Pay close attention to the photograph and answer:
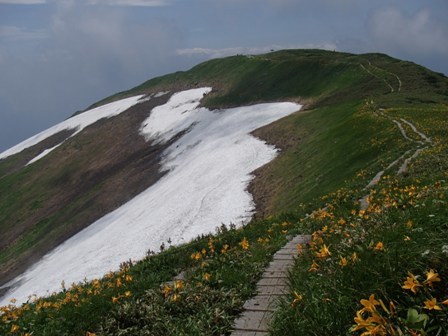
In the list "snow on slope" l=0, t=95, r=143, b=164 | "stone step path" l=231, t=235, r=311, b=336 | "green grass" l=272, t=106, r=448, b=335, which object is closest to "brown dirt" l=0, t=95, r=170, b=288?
"snow on slope" l=0, t=95, r=143, b=164

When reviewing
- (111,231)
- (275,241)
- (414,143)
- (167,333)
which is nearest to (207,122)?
(111,231)

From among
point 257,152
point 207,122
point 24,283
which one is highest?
point 207,122

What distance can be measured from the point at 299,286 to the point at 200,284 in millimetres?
2564

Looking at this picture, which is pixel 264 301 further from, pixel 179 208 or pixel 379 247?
pixel 179 208

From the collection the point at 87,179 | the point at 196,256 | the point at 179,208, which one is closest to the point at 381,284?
the point at 196,256

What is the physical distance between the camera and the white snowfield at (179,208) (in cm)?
3694

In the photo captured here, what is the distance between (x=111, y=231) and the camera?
44.7 m

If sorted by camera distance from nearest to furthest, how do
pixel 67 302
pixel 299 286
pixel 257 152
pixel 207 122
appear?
pixel 299 286 < pixel 67 302 < pixel 257 152 < pixel 207 122

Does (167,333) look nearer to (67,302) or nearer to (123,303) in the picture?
(123,303)

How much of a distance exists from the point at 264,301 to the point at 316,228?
4.89m

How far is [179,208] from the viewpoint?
42.5 m

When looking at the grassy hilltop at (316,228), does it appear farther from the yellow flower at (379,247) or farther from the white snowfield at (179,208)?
the white snowfield at (179,208)

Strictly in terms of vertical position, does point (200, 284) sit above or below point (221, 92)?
below

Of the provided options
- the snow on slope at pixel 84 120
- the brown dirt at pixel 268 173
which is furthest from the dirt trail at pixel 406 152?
the snow on slope at pixel 84 120
